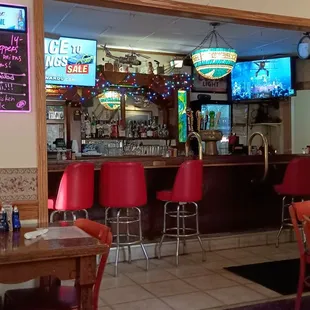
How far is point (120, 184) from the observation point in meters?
4.55

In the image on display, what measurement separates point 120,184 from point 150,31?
3.45 meters

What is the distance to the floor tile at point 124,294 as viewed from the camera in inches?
152

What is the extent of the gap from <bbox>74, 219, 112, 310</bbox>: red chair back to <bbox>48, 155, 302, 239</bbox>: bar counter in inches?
94.9

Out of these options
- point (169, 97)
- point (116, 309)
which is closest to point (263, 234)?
point (116, 309)

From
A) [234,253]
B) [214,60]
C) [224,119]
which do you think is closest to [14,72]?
[234,253]

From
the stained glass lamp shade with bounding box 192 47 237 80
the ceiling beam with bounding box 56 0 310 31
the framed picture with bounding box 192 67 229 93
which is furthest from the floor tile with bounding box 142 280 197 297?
the framed picture with bounding box 192 67 229 93

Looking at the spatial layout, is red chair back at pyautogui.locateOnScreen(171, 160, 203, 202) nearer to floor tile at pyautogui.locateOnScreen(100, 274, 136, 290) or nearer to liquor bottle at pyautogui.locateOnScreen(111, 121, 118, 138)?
floor tile at pyautogui.locateOnScreen(100, 274, 136, 290)

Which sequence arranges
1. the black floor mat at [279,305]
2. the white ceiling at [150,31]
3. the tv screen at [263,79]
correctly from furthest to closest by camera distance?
the tv screen at [263,79], the white ceiling at [150,31], the black floor mat at [279,305]

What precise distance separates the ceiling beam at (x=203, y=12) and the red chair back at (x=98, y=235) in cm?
161

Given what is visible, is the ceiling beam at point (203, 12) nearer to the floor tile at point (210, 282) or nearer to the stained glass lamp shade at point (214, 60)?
the floor tile at point (210, 282)

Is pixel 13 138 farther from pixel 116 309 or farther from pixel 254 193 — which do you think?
pixel 254 193

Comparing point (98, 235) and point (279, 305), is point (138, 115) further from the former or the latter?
point (98, 235)

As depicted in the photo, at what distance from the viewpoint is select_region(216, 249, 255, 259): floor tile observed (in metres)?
5.26

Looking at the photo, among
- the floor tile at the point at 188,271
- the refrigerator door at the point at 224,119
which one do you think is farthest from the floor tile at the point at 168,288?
the refrigerator door at the point at 224,119
